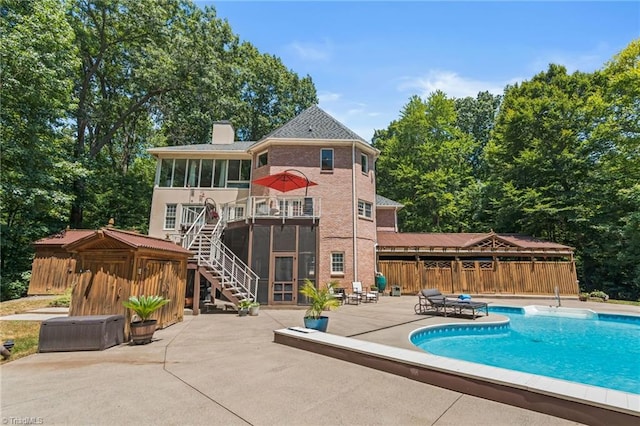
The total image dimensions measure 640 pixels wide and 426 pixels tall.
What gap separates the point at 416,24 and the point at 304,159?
388 inches

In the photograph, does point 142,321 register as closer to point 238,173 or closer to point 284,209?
point 284,209

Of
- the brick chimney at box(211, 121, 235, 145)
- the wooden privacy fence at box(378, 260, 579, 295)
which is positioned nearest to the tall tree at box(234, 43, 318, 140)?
the brick chimney at box(211, 121, 235, 145)

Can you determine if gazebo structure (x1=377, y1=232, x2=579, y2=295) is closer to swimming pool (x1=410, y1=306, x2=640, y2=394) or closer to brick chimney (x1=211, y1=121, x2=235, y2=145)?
swimming pool (x1=410, y1=306, x2=640, y2=394)

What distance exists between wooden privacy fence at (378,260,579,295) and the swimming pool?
19.2ft

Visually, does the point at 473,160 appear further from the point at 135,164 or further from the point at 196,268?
the point at 135,164

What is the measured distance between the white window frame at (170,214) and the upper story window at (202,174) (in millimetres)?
1476

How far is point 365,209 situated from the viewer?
18.7 m

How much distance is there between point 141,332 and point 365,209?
13.9m

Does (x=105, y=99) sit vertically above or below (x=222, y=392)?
above

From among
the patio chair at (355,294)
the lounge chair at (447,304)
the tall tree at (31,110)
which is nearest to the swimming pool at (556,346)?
the lounge chair at (447,304)

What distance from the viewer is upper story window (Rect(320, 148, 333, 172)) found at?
18188 mm

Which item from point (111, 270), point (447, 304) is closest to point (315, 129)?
point (447, 304)

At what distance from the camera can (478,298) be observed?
18.6 meters

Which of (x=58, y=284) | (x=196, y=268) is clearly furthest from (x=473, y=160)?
(x=58, y=284)
